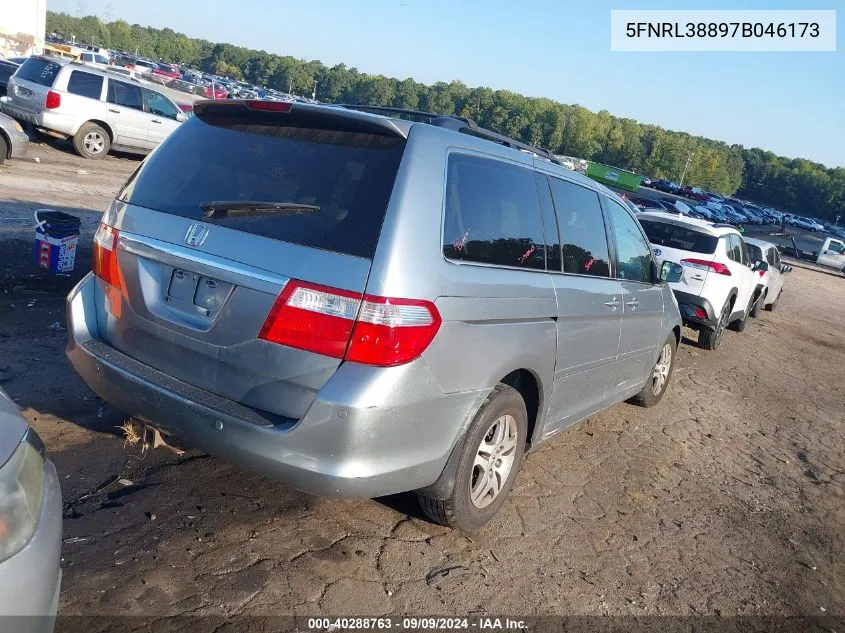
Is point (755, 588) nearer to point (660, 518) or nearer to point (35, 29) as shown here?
point (660, 518)

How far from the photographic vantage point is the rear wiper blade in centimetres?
301

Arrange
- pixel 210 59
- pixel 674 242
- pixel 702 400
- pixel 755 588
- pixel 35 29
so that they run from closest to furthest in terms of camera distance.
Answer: pixel 755 588 → pixel 702 400 → pixel 674 242 → pixel 35 29 → pixel 210 59

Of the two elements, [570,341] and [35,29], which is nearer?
[570,341]

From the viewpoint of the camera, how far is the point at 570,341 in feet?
13.5

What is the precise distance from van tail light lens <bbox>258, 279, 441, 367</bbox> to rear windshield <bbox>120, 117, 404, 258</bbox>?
0.67 feet

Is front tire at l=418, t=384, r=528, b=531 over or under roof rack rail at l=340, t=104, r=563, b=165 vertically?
under

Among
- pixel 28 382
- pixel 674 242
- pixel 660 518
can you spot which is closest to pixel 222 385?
pixel 28 382

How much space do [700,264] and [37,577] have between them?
9.22 metres

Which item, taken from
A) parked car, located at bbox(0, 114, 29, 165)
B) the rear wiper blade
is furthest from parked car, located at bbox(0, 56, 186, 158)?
the rear wiper blade

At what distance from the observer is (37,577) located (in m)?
1.97

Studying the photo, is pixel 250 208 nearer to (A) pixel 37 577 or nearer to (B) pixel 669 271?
(A) pixel 37 577

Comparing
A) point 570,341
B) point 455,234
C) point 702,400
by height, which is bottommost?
point 702,400

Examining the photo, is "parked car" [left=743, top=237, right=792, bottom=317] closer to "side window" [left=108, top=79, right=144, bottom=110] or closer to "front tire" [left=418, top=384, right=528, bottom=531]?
"front tire" [left=418, top=384, right=528, bottom=531]

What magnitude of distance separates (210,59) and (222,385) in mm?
189940
